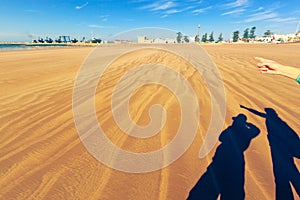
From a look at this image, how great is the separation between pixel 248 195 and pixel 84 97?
16.6ft

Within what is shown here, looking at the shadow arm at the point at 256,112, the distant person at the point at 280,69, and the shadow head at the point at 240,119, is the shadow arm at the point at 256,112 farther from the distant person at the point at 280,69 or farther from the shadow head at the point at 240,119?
the distant person at the point at 280,69

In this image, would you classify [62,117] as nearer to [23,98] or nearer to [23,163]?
[23,163]

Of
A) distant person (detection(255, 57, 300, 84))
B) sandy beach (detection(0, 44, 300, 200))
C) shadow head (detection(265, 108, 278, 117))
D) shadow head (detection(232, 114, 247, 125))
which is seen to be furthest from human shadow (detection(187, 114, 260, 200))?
distant person (detection(255, 57, 300, 84))

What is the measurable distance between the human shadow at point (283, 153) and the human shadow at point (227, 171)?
40 centimetres

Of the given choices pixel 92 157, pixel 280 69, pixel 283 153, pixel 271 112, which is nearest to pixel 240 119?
pixel 271 112

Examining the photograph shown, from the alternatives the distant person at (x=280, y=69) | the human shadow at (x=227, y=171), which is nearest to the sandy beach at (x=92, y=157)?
the human shadow at (x=227, y=171)

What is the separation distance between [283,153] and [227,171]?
1289 millimetres

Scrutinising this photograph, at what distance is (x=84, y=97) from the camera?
5582mm

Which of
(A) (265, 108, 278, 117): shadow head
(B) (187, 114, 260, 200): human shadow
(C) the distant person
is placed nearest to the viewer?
(C) the distant person

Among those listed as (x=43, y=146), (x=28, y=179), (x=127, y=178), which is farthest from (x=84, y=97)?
(x=127, y=178)

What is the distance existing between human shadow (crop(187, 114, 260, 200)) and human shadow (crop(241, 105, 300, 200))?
0.40 metres

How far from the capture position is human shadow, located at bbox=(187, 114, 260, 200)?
224 cm

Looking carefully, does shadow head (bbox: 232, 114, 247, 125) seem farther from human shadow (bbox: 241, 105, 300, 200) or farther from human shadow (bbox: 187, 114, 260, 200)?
human shadow (bbox: 241, 105, 300, 200)

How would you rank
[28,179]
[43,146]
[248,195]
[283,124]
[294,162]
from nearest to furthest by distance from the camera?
[248,195] → [28,179] → [294,162] → [43,146] → [283,124]
